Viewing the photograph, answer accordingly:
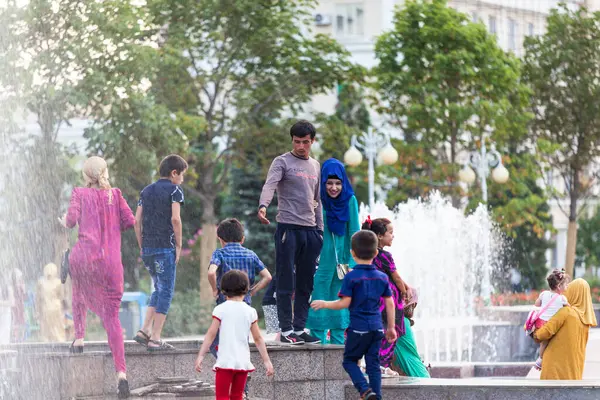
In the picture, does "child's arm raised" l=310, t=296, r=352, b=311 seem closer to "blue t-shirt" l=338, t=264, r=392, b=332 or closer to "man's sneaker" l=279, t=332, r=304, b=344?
"blue t-shirt" l=338, t=264, r=392, b=332

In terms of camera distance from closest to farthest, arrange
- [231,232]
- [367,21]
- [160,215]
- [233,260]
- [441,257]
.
Answer: [233,260]
[231,232]
[160,215]
[441,257]
[367,21]

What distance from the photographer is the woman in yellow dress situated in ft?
39.0

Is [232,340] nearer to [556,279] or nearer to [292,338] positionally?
[292,338]

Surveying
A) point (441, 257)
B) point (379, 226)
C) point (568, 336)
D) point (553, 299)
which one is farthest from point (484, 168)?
point (379, 226)

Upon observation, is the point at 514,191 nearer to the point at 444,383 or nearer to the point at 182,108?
the point at 182,108

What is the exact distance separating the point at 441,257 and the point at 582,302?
20.3 m

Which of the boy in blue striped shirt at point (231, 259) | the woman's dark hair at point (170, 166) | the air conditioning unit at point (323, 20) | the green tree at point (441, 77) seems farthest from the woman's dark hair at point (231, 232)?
the air conditioning unit at point (323, 20)

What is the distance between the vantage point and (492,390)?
33.2 feet

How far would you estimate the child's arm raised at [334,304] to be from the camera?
31.0 ft

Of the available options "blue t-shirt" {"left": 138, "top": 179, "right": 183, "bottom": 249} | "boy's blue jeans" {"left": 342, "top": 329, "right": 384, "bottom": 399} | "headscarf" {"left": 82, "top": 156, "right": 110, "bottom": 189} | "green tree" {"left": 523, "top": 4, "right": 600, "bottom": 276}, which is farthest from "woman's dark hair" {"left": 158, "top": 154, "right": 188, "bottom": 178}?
"green tree" {"left": 523, "top": 4, "right": 600, "bottom": 276}

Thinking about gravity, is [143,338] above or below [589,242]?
below

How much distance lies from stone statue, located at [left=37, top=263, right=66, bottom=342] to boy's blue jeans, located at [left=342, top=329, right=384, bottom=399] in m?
12.3

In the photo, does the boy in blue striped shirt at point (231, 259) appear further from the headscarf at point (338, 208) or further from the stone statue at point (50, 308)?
the stone statue at point (50, 308)

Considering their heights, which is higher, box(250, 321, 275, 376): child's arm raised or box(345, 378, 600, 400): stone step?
box(250, 321, 275, 376): child's arm raised
